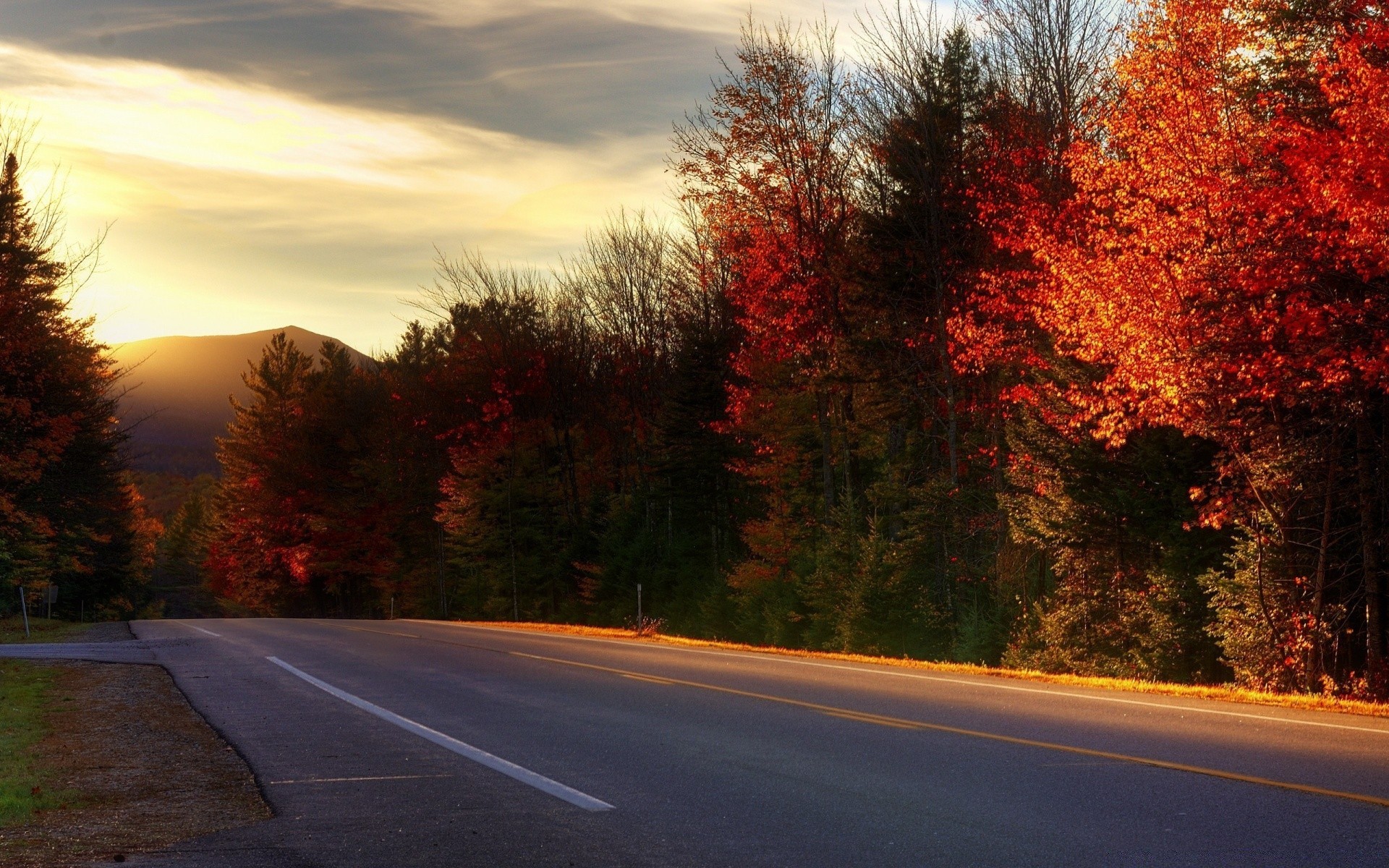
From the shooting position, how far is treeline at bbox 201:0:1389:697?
653 inches

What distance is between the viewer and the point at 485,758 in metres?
9.41

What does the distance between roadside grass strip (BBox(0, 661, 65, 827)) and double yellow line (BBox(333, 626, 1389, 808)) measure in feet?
22.3

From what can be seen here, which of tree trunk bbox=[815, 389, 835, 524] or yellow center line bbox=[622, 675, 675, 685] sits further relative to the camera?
tree trunk bbox=[815, 389, 835, 524]

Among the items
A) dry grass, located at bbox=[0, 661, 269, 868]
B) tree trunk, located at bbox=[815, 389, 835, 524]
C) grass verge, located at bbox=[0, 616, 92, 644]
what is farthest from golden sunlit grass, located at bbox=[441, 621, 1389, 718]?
grass verge, located at bbox=[0, 616, 92, 644]

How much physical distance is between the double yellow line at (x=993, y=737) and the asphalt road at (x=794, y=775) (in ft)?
0.11

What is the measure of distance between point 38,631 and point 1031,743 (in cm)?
3726

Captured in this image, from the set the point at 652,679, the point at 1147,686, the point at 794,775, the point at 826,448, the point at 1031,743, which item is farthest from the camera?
the point at 826,448

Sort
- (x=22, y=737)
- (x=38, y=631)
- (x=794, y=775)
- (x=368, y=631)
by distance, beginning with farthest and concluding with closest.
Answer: (x=38, y=631), (x=368, y=631), (x=22, y=737), (x=794, y=775)

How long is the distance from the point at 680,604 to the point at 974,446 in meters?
18.3

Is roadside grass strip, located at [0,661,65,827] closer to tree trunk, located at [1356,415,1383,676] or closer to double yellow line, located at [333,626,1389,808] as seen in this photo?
double yellow line, located at [333,626,1389,808]

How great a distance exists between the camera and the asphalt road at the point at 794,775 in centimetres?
620

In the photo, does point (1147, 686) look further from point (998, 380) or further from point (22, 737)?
point (998, 380)

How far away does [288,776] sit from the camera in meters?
8.95

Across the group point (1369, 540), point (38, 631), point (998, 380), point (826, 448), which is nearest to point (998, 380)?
point (998, 380)
